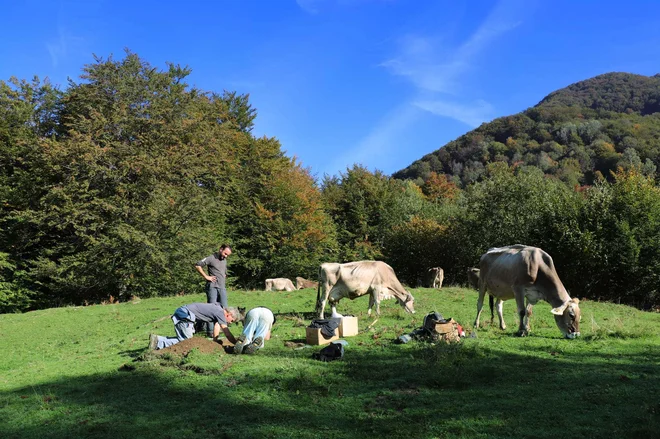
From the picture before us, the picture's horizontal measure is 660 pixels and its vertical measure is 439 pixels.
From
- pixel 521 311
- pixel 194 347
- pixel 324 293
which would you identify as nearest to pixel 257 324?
pixel 194 347

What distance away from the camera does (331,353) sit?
9.73 metres

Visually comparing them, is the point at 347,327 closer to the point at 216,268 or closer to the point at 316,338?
the point at 316,338

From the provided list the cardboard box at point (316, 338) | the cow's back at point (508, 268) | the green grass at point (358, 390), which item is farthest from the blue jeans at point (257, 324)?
the cow's back at point (508, 268)

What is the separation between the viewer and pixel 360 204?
1777 inches

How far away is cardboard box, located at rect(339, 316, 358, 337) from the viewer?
11.9 metres

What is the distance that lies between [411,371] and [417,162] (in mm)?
93433

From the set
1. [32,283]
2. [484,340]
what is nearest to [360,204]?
[32,283]

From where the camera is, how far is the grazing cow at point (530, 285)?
11617 mm

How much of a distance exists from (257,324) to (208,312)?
1182mm

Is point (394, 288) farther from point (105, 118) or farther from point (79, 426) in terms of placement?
point (105, 118)

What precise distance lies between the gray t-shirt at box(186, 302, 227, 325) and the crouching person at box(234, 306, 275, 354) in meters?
0.61

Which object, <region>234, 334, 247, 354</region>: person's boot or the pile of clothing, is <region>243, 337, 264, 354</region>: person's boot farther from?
the pile of clothing

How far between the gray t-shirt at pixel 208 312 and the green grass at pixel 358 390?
1.31 metres

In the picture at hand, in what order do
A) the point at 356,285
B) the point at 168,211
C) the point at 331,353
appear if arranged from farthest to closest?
the point at 168,211, the point at 356,285, the point at 331,353
